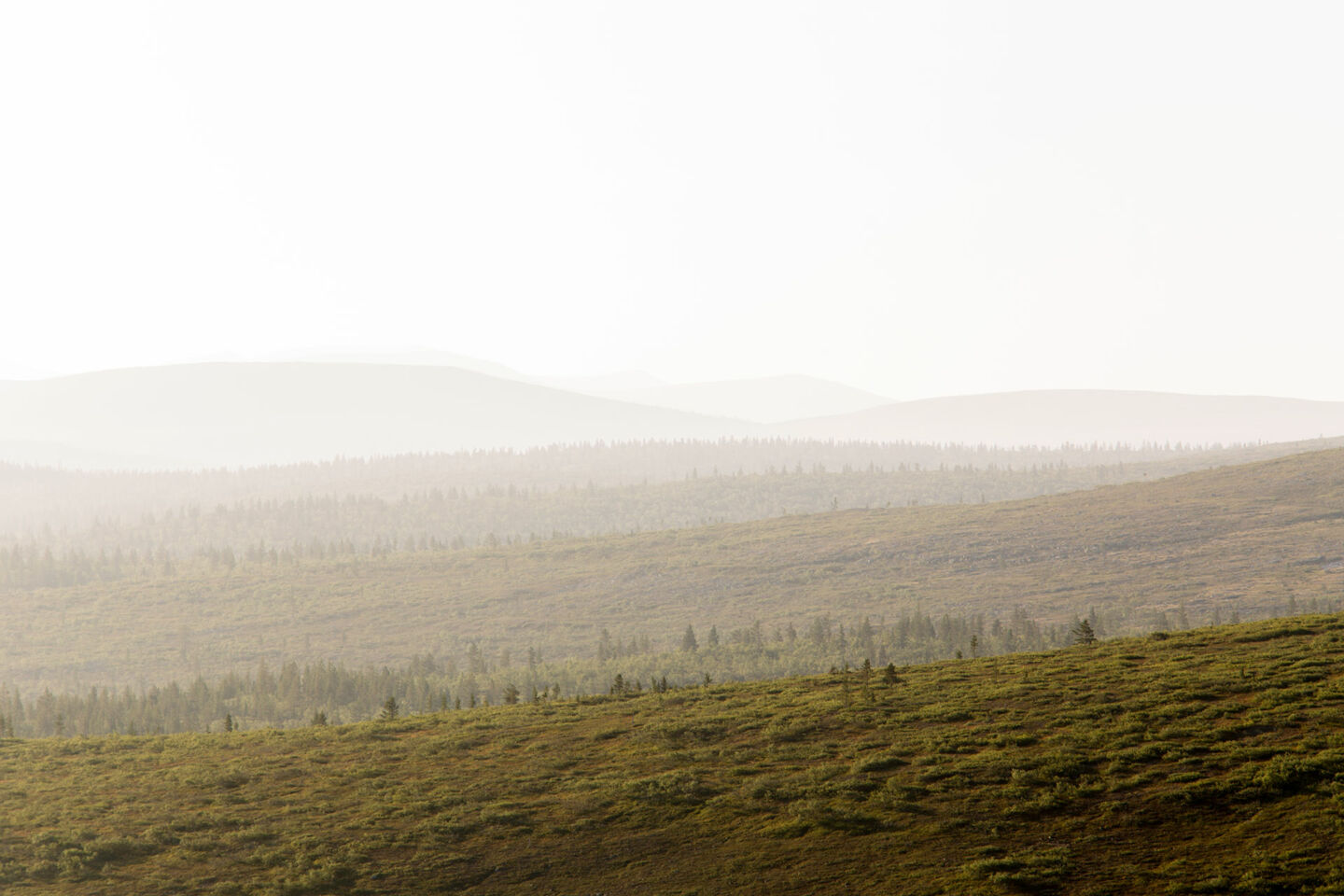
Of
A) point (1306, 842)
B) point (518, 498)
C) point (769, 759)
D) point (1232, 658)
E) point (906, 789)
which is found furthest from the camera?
point (518, 498)

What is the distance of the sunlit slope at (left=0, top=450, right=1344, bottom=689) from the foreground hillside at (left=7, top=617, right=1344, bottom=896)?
42799 mm

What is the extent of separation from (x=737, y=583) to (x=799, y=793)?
78.5 meters

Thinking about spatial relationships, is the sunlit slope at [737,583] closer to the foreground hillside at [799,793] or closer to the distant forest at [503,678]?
the distant forest at [503,678]

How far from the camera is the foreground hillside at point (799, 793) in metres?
30.2

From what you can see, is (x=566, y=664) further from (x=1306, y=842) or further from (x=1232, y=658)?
(x=1306, y=842)

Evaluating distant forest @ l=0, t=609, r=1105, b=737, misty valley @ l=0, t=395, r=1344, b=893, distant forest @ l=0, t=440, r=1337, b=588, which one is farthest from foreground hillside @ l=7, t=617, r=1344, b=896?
distant forest @ l=0, t=440, r=1337, b=588

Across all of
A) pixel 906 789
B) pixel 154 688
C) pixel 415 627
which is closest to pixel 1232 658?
pixel 906 789

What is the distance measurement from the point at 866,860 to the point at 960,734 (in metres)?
9.83

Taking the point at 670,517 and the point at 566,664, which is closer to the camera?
the point at 566,664

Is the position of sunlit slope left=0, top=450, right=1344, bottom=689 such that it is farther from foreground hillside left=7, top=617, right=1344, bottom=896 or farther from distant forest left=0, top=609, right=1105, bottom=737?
foreground hillside left=7, top=617, right=1344, bottom=896

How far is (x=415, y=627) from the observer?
363 feet

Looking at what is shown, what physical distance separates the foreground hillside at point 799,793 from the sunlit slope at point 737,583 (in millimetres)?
42799

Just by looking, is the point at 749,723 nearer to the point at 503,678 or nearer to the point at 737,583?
the point at 503,678

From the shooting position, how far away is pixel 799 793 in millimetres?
37094
